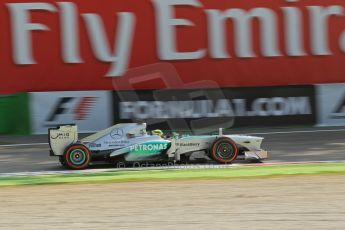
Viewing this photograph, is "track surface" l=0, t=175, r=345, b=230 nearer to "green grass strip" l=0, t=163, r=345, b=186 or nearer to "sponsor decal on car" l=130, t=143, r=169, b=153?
"green grass strip" l=0, t=163, r=345, b=186

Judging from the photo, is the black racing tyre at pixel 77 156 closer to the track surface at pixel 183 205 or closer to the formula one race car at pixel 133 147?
the formula one race car at pixel 133 147

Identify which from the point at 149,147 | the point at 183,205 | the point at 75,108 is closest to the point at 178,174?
the point at 149,147

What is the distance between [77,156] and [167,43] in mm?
8950

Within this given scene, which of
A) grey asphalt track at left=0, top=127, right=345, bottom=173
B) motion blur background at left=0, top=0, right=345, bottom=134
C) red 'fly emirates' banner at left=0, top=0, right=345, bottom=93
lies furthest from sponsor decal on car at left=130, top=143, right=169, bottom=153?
Answer: red 'fly emirates' banner at left=0, top=0, right=345, bottom=93

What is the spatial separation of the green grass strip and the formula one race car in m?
0.53

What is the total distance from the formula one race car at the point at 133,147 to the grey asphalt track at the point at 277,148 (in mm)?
449

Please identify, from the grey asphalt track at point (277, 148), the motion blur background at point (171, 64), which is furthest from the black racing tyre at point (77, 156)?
the motion blur background at point (171, 64)

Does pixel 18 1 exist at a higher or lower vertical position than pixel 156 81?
higher

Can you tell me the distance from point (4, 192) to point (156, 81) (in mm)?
10858

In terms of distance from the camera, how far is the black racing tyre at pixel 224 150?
10.2m

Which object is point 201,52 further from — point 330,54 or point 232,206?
point 232,206

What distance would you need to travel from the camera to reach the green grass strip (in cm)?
875

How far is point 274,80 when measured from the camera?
62.5 ft

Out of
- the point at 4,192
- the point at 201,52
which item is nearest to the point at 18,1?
the point at 201,52
